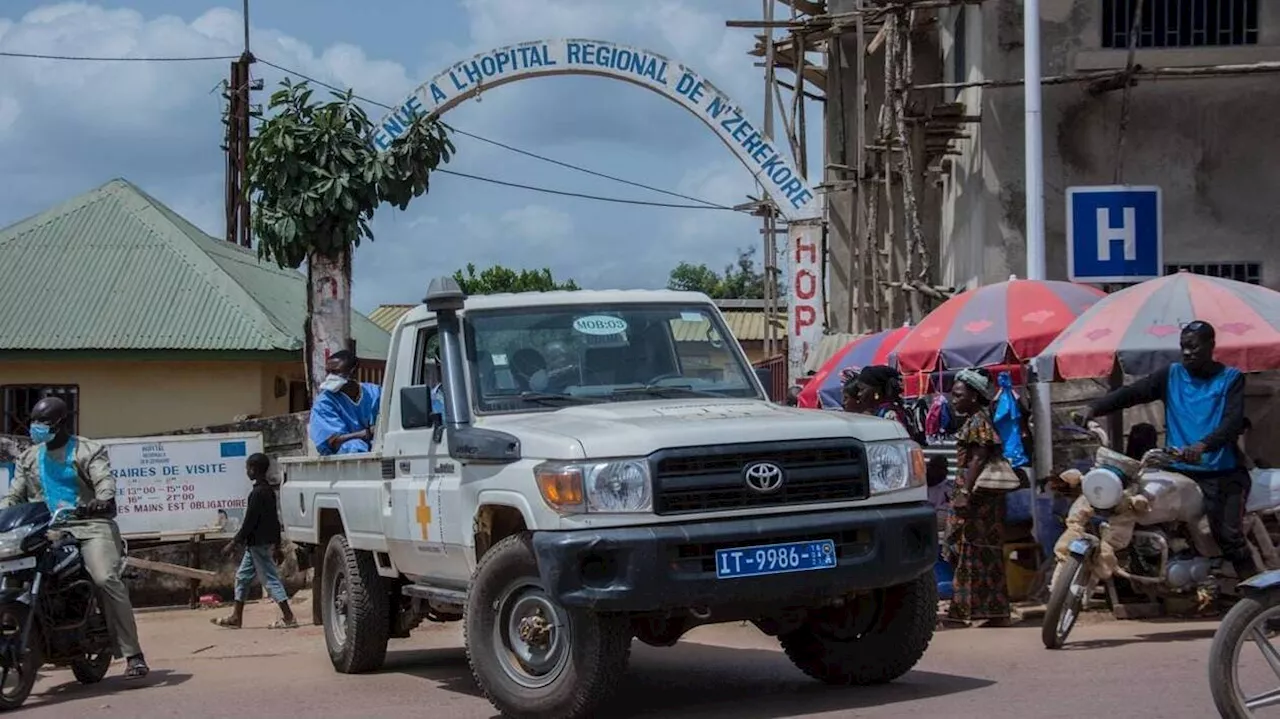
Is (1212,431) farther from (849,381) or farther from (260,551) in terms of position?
(260,551)

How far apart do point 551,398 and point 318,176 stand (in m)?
7.40

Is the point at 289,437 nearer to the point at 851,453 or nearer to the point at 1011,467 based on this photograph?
the point at 1011,467

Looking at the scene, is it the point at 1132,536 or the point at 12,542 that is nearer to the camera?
the point at 12,542

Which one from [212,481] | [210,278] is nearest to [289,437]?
[212,481]

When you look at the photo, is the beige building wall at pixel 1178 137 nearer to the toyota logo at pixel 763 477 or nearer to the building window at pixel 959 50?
the building window at pixel 959 50

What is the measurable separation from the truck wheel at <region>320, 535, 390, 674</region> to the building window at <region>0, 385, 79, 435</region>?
14.8m

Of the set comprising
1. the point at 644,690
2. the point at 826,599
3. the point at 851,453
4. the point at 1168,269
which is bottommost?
the point at 644,690

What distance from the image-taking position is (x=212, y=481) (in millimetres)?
16875

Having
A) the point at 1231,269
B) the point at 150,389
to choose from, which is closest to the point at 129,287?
the point at 150,389

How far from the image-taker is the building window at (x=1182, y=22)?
16359mm

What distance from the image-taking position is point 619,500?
23.3ft

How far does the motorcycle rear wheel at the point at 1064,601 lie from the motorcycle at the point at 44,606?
574cm

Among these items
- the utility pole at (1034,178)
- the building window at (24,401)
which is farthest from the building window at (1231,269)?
the building window at (24,401)

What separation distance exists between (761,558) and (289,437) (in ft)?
36.2
